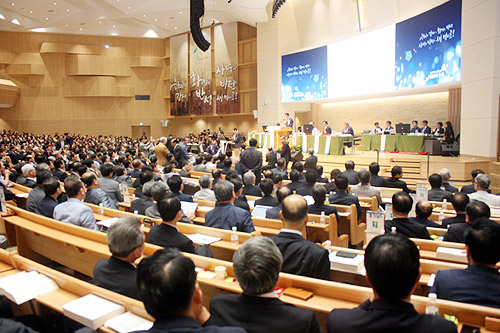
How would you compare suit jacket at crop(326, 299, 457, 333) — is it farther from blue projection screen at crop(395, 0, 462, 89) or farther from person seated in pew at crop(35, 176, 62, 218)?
blue projection screen at crop(395, 0, 462, 89)

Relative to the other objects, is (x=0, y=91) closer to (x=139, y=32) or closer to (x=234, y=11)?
(x=139, y=32)

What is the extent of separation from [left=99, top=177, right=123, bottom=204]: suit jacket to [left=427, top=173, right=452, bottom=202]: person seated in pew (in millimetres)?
4776

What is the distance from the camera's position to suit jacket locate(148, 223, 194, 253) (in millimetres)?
3225

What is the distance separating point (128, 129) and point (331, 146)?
56.0 feet

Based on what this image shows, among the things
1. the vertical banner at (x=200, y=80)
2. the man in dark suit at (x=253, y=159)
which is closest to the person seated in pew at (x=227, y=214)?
the man in dark suit at (x=253, y=159)

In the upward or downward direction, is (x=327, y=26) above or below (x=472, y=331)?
above

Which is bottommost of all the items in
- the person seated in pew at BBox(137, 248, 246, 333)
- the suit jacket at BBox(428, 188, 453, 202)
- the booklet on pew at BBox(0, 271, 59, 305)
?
the booklet on pew at BBox(0, 271, 59, 305)

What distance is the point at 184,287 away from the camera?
153cm

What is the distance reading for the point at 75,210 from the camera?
4.27 metres

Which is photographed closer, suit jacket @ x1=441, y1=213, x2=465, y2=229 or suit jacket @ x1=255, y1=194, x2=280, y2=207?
suit jacket @ x1=441, y1=213, x2=465, y2=229

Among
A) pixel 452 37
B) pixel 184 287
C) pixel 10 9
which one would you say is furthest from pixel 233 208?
pixel 10 9

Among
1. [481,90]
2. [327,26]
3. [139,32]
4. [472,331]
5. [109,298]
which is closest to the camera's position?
[472,331]

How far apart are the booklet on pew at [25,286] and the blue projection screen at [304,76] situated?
583 inches

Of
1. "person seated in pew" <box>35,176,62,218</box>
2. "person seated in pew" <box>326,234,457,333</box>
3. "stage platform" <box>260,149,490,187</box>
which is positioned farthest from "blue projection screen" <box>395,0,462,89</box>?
"person seated in pew" <box>326,234,457,333</box>
